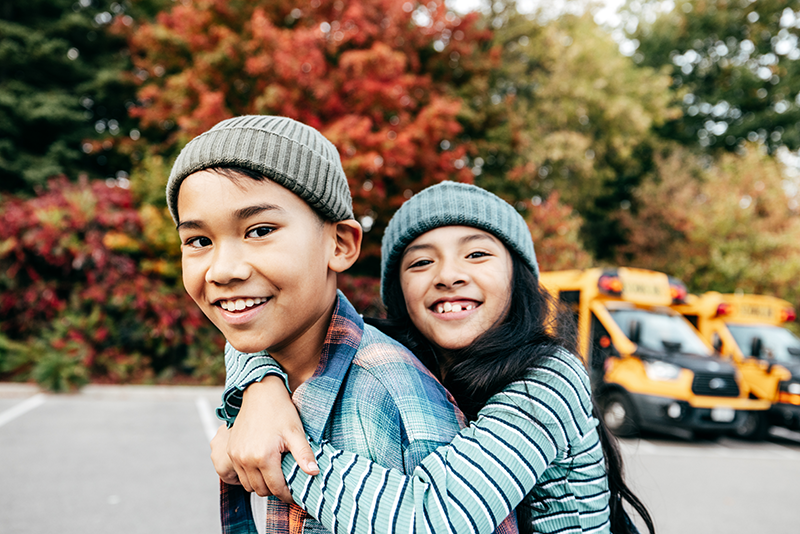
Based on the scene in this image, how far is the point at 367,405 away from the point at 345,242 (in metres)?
0.42

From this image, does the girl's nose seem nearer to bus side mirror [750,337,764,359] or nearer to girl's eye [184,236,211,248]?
girl's eye [184,236,211,248]

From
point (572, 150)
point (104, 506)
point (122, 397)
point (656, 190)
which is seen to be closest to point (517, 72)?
point (572, 150)

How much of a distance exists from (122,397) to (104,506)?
449 centimetres

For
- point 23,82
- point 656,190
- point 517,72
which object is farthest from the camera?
point 656,190

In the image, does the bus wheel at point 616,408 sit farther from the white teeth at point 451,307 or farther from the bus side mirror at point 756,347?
the white teeth at point 451,307

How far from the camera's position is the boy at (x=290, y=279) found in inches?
45.2

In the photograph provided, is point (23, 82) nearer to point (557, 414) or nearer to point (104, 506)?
point (104, 506)

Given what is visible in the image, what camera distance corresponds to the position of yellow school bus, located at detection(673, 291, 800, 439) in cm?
812

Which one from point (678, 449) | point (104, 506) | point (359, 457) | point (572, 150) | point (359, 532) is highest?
point (572, 150)

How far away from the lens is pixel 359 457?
3.70ft

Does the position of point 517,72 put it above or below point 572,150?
above

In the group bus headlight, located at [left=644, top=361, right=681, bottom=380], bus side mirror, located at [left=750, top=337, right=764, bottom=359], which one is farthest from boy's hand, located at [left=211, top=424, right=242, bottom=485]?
bus side mirror, located at [left=750, top=337, right=764, bottom=359]

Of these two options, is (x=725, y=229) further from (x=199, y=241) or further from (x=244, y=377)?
(x=199, y=241)

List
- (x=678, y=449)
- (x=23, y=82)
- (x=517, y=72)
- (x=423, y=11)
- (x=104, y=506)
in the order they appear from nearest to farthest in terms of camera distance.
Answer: (x=104, y=506), (x=678, y=449), (x=423, y=11), (x=23, y=82), (x=517, y=72)
